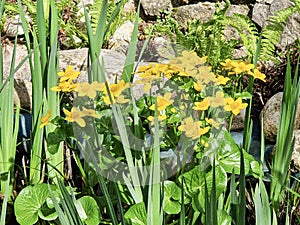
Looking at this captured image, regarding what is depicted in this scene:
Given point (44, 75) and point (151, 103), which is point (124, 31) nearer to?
point (44, 75)

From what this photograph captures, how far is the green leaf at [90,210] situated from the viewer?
4.37 feet

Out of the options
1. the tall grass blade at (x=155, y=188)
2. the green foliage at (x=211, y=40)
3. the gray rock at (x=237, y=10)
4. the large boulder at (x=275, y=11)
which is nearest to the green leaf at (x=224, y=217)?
the tall grass blade at (x=155, y=188)

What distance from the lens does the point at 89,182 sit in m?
1.58

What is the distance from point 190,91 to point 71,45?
7.78 ft

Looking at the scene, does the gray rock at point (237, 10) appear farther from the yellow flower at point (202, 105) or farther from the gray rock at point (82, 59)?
the yellow flower at point (202, 105)

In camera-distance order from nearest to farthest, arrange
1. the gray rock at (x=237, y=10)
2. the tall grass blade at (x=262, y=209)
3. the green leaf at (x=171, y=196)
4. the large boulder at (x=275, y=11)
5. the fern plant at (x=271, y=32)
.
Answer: the tall grass blade at (x=262, y=209) → the green leaf at (x=171, y=196) → the fern plant at (x=271, y=32) → the large boulder at (x=275, y=11) → the gray rock at (x=237, y=10)

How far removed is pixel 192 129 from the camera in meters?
1.24

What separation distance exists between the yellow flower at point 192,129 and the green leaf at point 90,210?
310mm

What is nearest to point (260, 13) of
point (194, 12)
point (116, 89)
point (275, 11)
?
point (275, 11)

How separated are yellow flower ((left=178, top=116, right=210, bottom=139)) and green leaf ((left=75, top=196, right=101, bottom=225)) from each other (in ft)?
1.02

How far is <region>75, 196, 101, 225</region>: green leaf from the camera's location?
1333mm

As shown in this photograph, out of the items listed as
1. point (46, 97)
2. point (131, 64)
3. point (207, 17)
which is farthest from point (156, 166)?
point (207, 17)

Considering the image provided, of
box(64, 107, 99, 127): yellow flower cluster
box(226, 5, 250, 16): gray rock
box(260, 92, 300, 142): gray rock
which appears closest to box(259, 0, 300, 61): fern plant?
box(260, 92, 300, 142): gray rock

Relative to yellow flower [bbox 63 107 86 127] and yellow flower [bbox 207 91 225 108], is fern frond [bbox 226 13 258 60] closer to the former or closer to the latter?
yellow flower [bbox 207 91 225 108]
